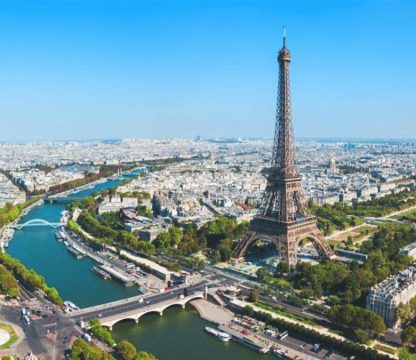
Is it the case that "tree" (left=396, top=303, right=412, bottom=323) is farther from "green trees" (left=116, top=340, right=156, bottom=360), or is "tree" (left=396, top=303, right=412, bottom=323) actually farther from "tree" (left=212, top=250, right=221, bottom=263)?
"tree" (left=212, top=250, right=221, bottom=263)

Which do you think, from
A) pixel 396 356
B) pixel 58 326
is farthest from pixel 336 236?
pixel 58 326

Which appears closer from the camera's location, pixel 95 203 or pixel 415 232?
pixel 415 232

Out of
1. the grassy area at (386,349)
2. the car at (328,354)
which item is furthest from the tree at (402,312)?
the car at (328,354)

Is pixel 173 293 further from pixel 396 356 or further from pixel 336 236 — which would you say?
pixel 336 236

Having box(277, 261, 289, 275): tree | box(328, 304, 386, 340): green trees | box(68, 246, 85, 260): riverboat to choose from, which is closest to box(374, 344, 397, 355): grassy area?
box(328, 304, 386, 340): green trees

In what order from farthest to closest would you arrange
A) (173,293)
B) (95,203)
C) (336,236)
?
(95,203) < (336,236) < (173,293)

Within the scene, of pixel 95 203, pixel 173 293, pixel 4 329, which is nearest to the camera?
pixel 4 329
